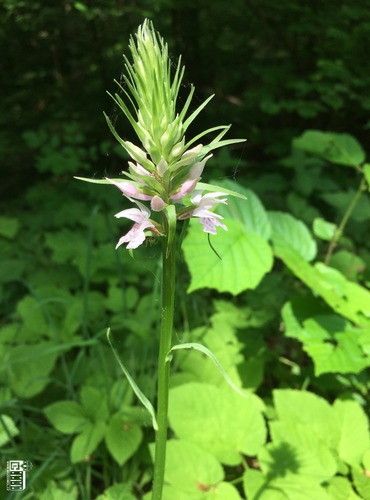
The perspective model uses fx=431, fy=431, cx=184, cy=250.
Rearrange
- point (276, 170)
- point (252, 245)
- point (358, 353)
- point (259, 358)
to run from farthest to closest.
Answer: point (276, 170)
point (259, 358)
point (252, 245)
point (358, 353)

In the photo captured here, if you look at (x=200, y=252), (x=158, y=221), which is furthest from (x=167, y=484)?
(x=158, y=221)

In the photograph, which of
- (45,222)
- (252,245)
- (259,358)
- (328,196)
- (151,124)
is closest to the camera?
(151,124)

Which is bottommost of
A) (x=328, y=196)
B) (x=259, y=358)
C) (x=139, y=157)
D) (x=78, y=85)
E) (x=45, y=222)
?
(x=45, y=222)

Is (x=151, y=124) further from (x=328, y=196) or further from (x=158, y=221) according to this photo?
(x=328, y=196)

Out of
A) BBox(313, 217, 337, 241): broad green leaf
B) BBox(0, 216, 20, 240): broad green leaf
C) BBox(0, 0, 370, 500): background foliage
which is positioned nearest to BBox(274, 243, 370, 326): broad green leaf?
BBox(0, 0, 370, 500): background foliage

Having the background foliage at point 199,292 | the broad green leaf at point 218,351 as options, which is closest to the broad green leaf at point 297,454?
the background foliage at point 199,292

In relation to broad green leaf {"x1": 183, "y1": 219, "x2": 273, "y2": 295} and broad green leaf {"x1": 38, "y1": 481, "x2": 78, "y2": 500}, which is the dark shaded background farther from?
broad green leaf {"x1": 38, "y1": 481, "x2": 78, "y2": 500}

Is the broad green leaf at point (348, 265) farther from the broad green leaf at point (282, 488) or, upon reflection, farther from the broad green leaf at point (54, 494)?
the broad green leaf at point (54, 494)

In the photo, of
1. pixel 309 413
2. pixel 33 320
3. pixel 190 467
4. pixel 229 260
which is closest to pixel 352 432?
pixel 309 413
